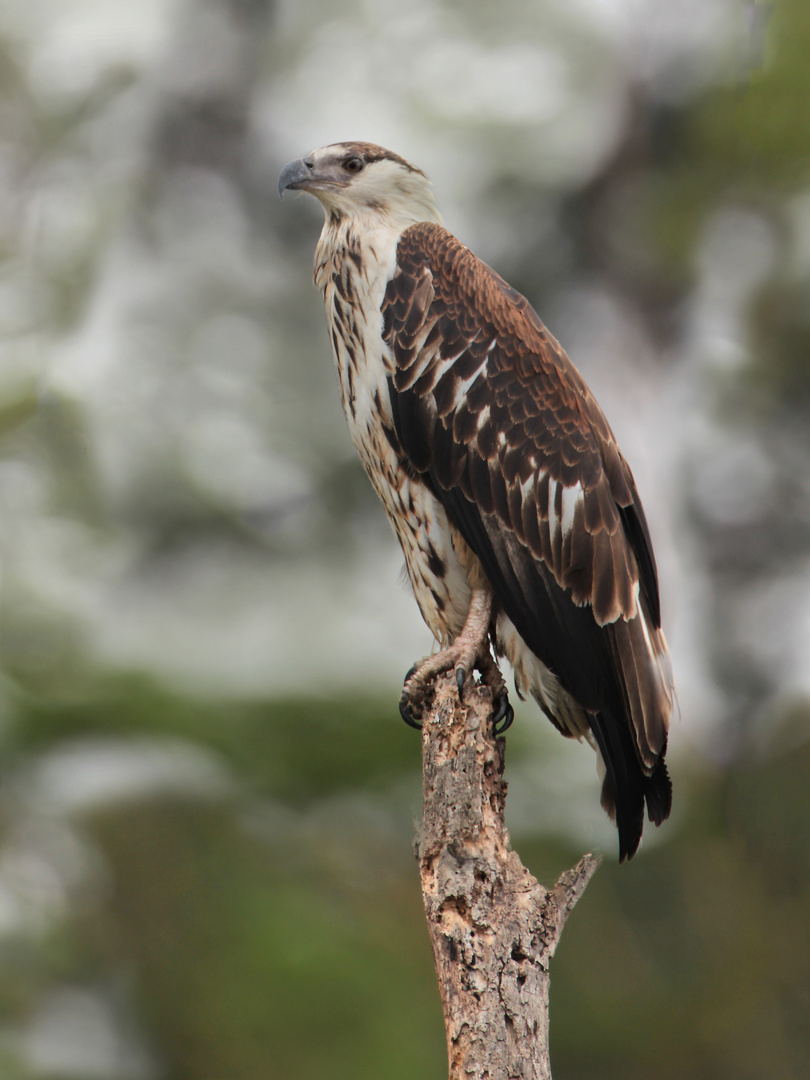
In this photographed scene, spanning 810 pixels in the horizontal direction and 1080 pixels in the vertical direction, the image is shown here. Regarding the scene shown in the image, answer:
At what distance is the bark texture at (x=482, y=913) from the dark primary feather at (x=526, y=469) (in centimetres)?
64

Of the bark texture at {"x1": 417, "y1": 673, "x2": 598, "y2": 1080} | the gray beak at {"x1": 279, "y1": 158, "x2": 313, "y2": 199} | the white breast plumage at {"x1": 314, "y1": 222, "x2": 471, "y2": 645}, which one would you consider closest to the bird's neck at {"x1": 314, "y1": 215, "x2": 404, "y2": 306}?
the white breast plumage at {"x1": 314, "y1": 222, "x2": 471, "y2": 645}

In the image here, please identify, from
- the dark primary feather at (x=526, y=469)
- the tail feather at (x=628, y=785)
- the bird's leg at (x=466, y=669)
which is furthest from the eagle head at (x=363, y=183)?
the tail feather at (x=628, y=785)

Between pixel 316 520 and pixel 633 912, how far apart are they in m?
4.23

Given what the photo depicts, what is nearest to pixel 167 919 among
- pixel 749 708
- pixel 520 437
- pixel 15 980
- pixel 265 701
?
pixel 15 980

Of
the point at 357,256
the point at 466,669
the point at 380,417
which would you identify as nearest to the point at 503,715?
the point at 466,669

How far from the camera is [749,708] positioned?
28.8 ft

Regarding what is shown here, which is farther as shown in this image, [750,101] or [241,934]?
[750,101]

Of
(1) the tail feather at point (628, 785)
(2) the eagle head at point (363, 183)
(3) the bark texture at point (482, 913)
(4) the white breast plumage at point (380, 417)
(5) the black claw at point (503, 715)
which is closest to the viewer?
(3) the bark texture at point (482, 913)

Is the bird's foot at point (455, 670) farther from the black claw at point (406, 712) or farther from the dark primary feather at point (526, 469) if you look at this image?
the dark primary feather at point (526, 469)

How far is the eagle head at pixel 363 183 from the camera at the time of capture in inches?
146

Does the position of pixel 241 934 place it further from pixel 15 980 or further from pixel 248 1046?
pixel 15 980

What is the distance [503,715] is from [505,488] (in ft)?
2.45

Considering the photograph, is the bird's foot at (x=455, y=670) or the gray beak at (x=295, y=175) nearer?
the bird's foot at (x=455, y=670)

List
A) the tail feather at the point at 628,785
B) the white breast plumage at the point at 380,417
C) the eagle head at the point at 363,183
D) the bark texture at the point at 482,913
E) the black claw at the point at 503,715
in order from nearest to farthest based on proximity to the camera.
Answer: the bark texture at the point at 482,913 → the black claw at the point at 503,715 → the tail feather at the point at 628,785 → the white breast plumage at the point at 380,417 → the eagle head at the point at 363,183
